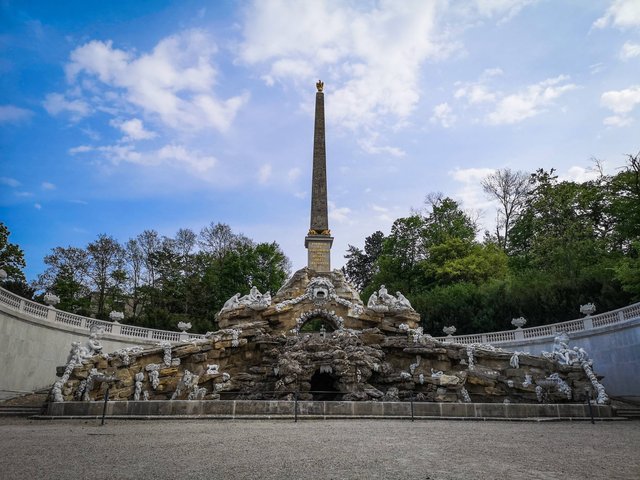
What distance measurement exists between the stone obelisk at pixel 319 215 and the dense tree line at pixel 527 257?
713 centimetres

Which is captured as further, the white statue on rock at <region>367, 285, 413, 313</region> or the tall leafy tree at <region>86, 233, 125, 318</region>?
the tall leafy tree at <region>86, 233, 125, 318</region>

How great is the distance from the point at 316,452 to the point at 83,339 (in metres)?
20.6

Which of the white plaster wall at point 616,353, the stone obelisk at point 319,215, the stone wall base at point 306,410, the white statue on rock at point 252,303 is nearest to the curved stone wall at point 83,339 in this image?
the white plaster wall at point 616,353

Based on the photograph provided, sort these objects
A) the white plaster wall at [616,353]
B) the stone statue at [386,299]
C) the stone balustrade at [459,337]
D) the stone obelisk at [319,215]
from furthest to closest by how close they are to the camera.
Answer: the stone obelisk at [319,215], the stone statue at [386,299], the stone balustrade at [459,337], the white plaster wall at [616,353]

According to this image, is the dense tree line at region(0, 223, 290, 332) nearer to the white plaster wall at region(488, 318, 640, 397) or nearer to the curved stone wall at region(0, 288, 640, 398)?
the curved stone wall at region(0, 288, 640, 398)

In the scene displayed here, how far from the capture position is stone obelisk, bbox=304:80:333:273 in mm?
29359

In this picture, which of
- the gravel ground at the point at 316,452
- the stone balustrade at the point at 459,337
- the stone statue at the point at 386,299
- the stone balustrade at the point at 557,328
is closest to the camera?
the gravel ground at the point at 316,452

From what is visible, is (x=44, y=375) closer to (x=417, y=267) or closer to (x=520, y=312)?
(x=520, y=312)

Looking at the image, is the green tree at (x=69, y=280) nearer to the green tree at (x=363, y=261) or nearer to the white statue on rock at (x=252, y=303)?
the white statue on rock at (x=252, y=303)

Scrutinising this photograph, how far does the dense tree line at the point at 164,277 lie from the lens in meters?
32.2

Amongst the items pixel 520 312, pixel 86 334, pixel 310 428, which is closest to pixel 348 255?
pixel 520 312

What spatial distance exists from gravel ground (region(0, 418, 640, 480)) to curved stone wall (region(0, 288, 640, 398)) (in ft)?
36.4

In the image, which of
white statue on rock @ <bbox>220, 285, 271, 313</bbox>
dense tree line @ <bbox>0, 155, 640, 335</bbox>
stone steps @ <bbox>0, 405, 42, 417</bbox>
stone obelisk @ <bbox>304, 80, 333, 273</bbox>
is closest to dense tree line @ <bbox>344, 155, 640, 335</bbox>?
dense tree line @ <bbox>0, 155, 640, 335</bbox>

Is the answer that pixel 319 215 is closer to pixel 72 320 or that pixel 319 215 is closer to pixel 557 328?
pixel 557 328
